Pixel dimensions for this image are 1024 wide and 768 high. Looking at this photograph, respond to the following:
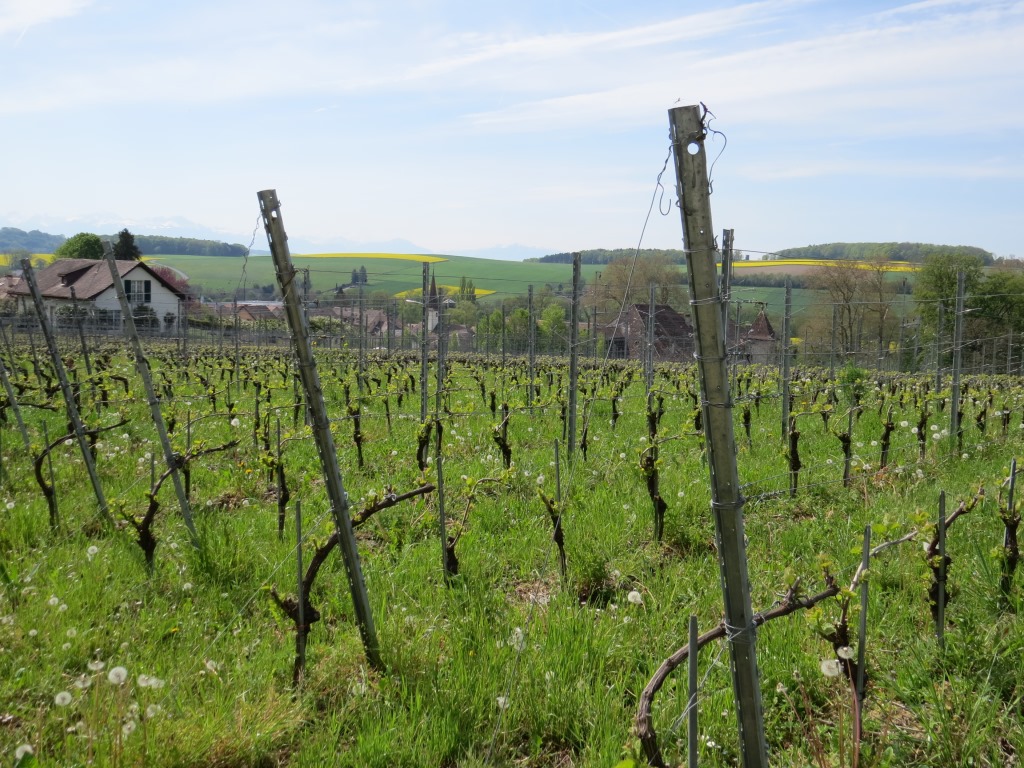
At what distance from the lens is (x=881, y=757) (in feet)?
9.11

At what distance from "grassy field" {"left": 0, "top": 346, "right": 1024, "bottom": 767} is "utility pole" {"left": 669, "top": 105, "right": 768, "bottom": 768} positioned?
1.60 feet

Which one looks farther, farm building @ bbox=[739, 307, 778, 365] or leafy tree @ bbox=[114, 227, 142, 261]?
leafy tree @ bbox=[114, 227, 142, 261]

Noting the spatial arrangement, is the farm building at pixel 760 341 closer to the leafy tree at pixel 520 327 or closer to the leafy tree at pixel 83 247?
the leafy tree at pixel 520 327

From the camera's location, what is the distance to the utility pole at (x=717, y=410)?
2150mm

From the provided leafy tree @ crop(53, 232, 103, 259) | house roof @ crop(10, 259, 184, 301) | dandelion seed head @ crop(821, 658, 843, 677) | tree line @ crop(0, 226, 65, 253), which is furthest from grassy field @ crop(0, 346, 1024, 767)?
tree line @ crop(0, 226, 65, 253)

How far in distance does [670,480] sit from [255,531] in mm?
3396

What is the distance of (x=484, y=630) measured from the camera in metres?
3.70

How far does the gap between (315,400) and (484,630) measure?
141cm

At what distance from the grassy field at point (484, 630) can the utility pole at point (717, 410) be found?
1.60 feet

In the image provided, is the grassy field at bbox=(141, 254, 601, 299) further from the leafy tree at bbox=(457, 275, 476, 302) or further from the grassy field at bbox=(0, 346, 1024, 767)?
the grassy field at bbox=(0, 346, 1024, 767)

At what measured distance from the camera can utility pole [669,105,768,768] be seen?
215cm

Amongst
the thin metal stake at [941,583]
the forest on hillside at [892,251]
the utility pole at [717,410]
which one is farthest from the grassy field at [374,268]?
the utility pole at [717,410]

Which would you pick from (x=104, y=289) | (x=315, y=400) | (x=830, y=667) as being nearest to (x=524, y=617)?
(x=315, y=400)

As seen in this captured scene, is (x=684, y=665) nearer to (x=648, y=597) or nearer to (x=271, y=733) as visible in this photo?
(x=648, y=597)
